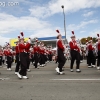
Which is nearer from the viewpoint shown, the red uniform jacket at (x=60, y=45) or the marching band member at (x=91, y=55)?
the red uniform jacket at (x=60, y=45)

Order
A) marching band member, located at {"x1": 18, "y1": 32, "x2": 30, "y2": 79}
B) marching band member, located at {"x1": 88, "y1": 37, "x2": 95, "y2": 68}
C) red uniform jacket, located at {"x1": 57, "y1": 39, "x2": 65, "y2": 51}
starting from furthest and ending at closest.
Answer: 1. marching band member, located at {"x1": 88, "y1": 37, "x2": 95, "y2": 68}
2. red uniform jacket, located at {"x1": 57, "y1": 39, "x2": 65, "y2": 51}
3. marching band member, located at {"x1": 18, "y1": 32, "x2": 30, "y2": 79}

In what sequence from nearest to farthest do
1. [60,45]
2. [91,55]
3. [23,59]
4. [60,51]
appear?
[23,59] < [60,45] < [60,51] < [91,55]

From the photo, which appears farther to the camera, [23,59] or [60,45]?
[60,45]

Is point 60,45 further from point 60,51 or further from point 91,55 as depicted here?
point 91,55

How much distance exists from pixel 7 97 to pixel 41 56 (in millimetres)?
12139

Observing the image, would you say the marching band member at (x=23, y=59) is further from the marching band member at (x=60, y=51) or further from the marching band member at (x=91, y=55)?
the marching band member at (x=91, y=55)

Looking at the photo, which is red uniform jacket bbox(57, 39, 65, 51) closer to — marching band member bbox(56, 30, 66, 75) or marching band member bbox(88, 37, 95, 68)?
marching band member bbox(56, 30, 66, 75)

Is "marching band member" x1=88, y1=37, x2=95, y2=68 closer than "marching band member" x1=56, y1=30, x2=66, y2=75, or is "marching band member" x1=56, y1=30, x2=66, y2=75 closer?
"marching band member" x1=56, y1=30, x2=66, y2=75

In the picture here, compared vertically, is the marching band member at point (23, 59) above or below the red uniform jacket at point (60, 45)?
below

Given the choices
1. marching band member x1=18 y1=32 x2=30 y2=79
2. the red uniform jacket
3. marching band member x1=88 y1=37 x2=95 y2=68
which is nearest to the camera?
marching band member x1=18 y1=32 x2=30 y2=79

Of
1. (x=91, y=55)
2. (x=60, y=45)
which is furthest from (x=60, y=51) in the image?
(x=91, y=55)

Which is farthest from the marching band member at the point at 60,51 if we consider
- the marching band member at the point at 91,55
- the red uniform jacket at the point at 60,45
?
the marching band member at the point at 91,55

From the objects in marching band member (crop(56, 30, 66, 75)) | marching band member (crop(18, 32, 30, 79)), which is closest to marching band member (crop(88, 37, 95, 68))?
marching band member (crop(56, 30, 66, 75))

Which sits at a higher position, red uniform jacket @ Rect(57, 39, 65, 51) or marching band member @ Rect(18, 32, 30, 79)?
red uniform jacket @ Rect(57, 39, 65, 51)
